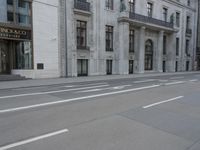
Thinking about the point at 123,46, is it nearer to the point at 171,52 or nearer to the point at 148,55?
the point at 148,55

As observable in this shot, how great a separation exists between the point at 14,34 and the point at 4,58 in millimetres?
2559

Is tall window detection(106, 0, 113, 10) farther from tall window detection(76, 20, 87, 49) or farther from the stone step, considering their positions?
the stone step

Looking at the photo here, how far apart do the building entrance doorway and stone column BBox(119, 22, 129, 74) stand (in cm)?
1381

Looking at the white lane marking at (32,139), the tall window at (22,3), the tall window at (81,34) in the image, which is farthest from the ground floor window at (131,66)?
the white lane marking at (32,139)

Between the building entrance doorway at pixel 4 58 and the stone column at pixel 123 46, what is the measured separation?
13.8 meters

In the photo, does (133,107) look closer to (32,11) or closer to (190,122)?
(190,122)

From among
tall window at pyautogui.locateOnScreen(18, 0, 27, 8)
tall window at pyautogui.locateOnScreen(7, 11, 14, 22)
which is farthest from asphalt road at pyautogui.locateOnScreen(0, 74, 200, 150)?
tall window at pyautogui.locateOnScreen(18, 0, 27, 8)

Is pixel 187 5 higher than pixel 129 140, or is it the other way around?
pixel 187 5

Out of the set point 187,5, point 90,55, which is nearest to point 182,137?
point 90,55

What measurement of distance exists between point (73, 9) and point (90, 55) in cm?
551

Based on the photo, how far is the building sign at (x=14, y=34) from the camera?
1648 cm

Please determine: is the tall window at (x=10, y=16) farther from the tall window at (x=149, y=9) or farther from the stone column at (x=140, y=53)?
the tall window at (x=149, y=9)

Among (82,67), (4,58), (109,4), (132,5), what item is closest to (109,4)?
(109,4)

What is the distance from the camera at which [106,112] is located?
21.9 feet
